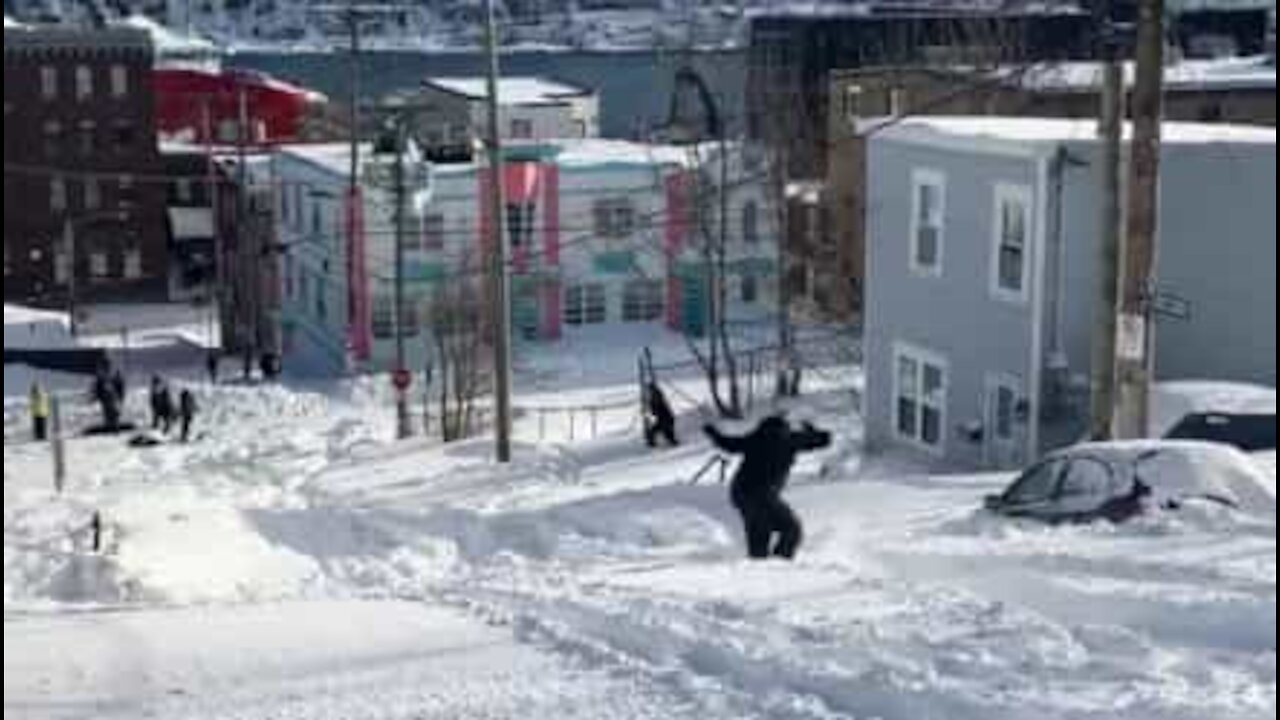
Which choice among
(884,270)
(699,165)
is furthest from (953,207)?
(699,165)

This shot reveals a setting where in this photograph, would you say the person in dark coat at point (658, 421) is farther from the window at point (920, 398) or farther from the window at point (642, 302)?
the window at point (642, 302)

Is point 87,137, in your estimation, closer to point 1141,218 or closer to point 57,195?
point 57,195

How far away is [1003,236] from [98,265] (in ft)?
88.8

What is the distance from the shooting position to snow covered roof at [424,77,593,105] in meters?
28.7

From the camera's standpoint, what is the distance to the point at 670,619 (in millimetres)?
7598

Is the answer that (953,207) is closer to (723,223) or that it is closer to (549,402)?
(723,223)

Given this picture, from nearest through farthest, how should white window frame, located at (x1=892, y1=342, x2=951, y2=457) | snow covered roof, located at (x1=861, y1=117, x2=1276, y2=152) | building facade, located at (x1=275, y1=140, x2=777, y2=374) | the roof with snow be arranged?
1. snow covered roof, located at (x1=861, y1=117, x2=1276, y2=152)
2. white window frame, located at (x1=892, y1=342, x2=951, y2=457)
3. building facade, located at (x1=275, y1=140, x2=777, y2=374)
4. the roof with snow

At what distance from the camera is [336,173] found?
35.9m

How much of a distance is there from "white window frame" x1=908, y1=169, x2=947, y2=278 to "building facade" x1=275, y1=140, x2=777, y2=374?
13.1 feet

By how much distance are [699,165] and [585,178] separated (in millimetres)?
3876

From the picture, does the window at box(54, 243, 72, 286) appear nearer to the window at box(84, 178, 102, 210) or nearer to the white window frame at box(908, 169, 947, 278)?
the window at box(84, 178, 102, 210)

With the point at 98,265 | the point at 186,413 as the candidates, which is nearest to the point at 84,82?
the point at 98,265

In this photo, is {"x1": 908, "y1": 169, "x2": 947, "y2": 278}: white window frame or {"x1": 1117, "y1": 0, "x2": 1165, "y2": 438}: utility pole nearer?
{"x1": 1117, "y1": 0, "x2": 1165, "y2": 438}: utility pole

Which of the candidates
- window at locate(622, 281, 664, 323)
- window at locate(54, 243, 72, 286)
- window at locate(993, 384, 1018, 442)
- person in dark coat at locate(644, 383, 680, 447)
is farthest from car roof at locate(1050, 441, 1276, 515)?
window at locate(54, 243, 72, 286)
